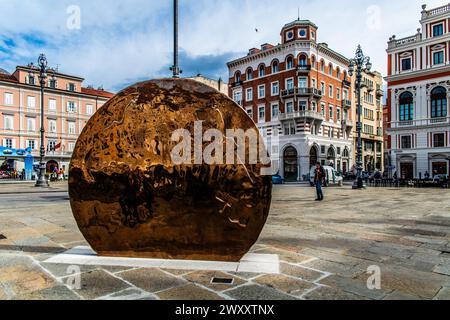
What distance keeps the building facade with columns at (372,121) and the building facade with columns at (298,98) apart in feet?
32.8

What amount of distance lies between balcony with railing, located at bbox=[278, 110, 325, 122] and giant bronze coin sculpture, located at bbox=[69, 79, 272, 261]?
37.8 metres

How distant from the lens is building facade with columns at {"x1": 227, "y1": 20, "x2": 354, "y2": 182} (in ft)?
137

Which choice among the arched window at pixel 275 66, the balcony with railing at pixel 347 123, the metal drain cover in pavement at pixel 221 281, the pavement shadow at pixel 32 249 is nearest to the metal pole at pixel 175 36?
the pavement shadow at pixel 32 249

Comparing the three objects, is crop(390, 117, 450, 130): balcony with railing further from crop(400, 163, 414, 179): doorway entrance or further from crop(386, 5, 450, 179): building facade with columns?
crop(400, 163, 414, 179): doorway entrance

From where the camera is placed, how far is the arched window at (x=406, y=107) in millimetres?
39062

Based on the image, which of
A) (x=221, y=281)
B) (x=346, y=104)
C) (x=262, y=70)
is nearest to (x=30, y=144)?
(x=262, y=70)

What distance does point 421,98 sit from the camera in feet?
125

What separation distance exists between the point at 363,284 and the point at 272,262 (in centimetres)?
123

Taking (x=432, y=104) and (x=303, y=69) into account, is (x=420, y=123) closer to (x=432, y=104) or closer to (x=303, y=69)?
(x=432, y=104)

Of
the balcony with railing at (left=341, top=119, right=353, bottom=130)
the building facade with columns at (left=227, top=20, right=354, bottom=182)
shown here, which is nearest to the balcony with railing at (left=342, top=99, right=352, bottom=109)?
the building facade with columns at (left=227, top=20, right=354, bottom=182)

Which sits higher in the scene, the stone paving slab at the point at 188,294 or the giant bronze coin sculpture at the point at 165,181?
the giant bronze coin sculpture at the point at 165,181

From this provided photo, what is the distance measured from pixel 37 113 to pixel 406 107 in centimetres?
5116

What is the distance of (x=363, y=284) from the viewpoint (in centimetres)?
367

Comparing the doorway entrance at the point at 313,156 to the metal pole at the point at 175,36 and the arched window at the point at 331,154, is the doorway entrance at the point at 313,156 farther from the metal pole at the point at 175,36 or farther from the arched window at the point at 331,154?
the metal pole at the point at 175,36
